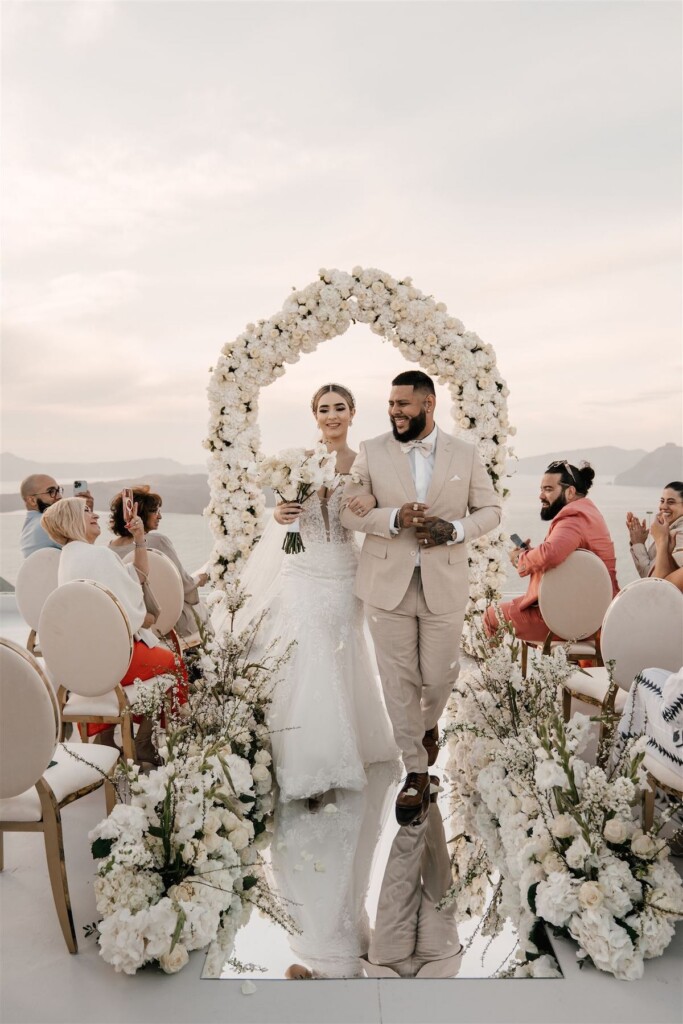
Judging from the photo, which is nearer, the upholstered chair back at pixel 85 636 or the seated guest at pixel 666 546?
the upholstered chair back at pixel 85 636

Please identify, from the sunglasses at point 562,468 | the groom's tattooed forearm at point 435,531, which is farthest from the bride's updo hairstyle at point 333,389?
the sunglasses at point 562,468

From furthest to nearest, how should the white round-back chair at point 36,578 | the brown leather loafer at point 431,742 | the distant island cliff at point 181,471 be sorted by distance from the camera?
1. the distant island cliff at point 181,471
2. the white round-back chair at point 36,578
3. the brown leather loafer at point 431,742

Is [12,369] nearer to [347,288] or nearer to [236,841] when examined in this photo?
[347,288]

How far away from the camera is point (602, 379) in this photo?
955 cm

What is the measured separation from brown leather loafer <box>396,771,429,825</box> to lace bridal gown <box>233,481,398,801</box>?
248 mm

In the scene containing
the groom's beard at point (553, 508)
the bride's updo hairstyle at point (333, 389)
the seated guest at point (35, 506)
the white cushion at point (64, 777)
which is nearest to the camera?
the white cushion at point (64, 777)

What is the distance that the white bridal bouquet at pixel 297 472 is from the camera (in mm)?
4066

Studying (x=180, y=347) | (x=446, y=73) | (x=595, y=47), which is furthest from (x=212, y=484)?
(x=595, y=47)

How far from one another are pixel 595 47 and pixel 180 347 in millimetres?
5027

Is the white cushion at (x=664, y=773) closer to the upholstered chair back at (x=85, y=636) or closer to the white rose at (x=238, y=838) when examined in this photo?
the white rose at (x=238, y=838)

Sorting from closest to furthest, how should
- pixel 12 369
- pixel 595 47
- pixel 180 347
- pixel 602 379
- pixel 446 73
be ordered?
1. pixel 595 47
2. pixel 446 73
3. pixel 180 347
4. pixel 602 379
5. pixel 12 369

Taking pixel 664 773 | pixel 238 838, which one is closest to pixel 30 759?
pixel 238 838

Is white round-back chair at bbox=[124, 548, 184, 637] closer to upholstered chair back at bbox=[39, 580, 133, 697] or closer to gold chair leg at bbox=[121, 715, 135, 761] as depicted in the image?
gold chair leg at bbox=[121, 715, 135, 761]

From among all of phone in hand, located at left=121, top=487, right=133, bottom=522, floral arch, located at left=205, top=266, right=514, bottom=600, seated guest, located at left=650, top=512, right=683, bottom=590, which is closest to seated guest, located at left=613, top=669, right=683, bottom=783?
seated guest, located at left=650, top=512, right=683, bottom=590
